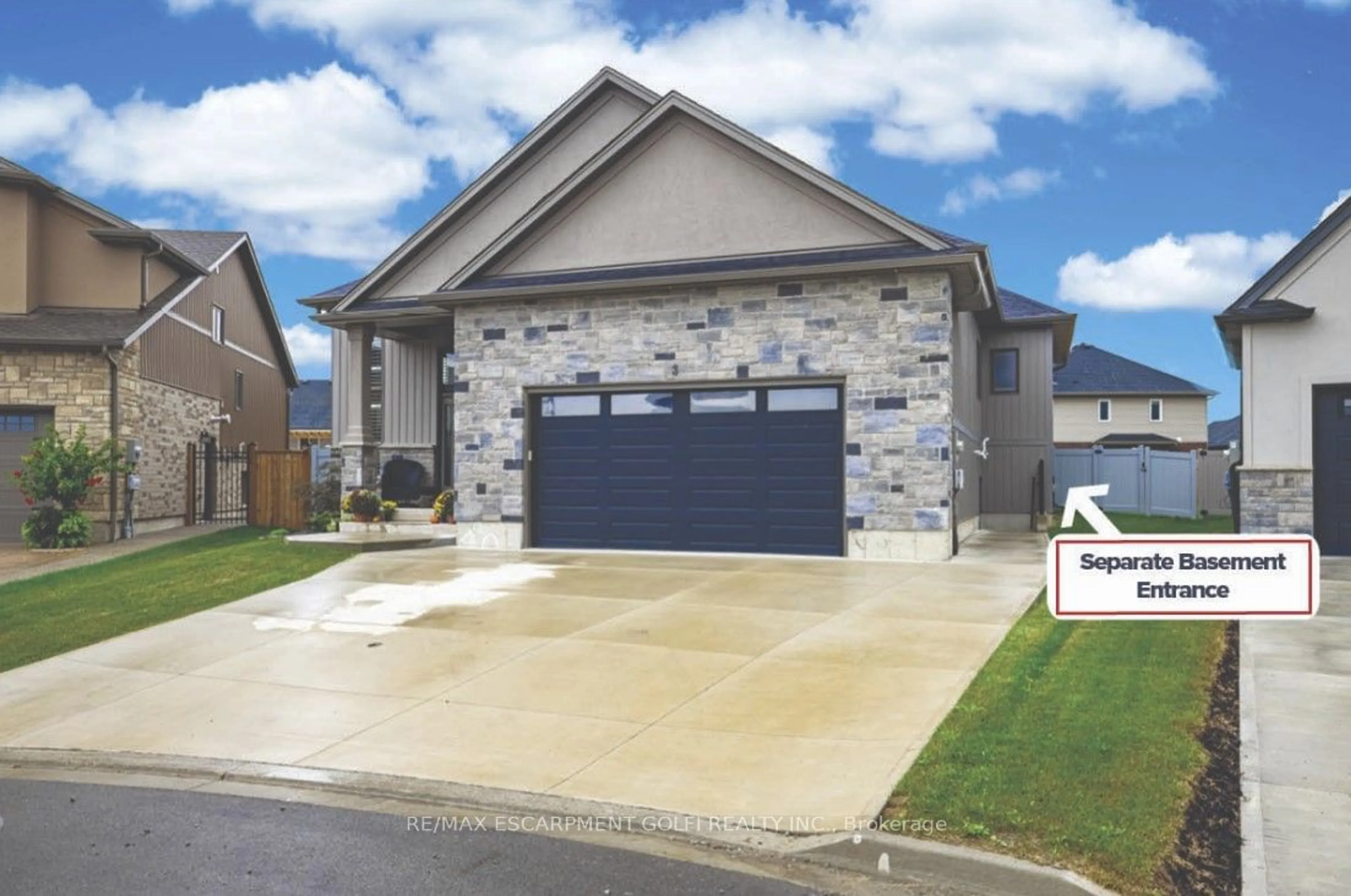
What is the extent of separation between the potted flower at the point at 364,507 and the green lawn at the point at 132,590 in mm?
1452

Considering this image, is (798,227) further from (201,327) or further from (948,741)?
(201,327)

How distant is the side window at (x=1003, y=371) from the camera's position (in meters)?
23.4

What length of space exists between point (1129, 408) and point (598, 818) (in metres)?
46.0

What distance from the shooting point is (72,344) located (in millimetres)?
20359

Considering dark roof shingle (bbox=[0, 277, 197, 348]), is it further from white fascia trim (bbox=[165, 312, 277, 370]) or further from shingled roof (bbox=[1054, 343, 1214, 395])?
shingled roof (bbox=[1054, 343, 1214, 395])

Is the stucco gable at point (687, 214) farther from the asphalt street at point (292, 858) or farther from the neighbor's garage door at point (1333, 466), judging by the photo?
the asphalt street at point (292, 858)

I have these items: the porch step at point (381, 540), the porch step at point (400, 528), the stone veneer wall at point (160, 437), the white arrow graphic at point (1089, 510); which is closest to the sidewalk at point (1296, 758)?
the white arrow graphic at point (1089, 510)

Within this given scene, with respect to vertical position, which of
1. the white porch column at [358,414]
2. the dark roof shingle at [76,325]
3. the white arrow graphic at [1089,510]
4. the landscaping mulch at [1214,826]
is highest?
the dark roof shingle at [76,325]

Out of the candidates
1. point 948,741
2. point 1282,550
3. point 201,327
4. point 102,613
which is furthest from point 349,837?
Answer: point 201,327

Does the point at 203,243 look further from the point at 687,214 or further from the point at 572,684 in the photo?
the point at 572,684

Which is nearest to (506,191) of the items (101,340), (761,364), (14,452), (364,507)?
(364,507)

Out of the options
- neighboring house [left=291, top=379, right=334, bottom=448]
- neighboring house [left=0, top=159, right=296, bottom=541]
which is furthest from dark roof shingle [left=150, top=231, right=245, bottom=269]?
neighboring house [left=291, top=379, right=334, bottom=448]

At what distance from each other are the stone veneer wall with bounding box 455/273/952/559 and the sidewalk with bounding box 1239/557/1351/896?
545cm

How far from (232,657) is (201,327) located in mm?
18523
